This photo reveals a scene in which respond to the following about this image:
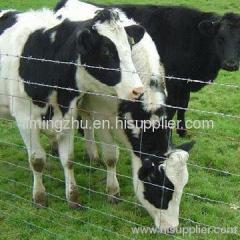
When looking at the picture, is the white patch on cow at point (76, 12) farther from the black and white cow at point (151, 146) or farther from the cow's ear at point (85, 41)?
the cow's ear at point (85, 41)

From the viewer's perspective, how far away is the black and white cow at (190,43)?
7.45 metres

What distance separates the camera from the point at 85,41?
446cm

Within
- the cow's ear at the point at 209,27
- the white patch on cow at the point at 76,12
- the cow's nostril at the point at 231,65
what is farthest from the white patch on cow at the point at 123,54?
the cow's nostril at the point at 231,65

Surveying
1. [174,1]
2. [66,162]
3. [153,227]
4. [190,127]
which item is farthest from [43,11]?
[174,1]

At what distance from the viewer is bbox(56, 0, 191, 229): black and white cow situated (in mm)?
4512

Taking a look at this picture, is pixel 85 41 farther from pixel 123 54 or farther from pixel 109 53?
pixel 123 54

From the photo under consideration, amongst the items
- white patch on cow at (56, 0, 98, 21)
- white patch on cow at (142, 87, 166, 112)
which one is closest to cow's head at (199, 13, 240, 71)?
white patch on cow at (56, 0, 98, 21)

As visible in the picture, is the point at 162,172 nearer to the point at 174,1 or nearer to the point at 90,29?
the point at 90,29

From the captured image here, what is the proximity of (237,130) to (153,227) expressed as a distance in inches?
137

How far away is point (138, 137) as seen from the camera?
4.84 metres

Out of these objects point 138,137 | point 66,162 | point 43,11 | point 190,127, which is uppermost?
point 43,11

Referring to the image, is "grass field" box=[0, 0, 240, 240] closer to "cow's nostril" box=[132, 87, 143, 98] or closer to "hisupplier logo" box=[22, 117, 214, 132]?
"hisupplier logo" box=[22, 117, 214, 132]

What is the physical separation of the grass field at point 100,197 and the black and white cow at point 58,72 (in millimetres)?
269

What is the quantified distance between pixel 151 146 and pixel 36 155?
52.5 inches
